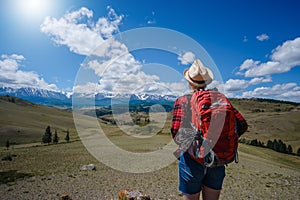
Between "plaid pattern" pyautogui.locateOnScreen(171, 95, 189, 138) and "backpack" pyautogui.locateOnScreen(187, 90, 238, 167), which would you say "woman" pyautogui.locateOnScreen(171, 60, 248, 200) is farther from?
"backpack" pyautogui.locateOnScreen(187, 90, 238, 167)

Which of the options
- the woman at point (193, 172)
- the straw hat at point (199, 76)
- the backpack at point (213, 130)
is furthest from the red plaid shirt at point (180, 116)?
the straw hat at point (199, 76)

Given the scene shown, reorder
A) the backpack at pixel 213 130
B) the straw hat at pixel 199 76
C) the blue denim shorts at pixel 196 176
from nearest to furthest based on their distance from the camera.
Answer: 1. the backpack at pixel 213 130
2. the blue denim shorts at pixel 196 176
3. the straw hat at pixel 199 76

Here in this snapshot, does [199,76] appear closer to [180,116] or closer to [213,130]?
[180,116]

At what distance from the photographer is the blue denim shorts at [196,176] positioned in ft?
9.09

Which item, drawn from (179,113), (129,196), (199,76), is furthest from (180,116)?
(129,196)

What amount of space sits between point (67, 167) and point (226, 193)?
1549 centimetres

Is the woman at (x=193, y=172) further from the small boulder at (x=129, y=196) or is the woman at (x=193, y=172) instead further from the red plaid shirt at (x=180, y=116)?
the small boulder at (x=129, y=196)

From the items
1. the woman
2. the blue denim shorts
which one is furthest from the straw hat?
the blue denim shorts

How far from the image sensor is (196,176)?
276cm

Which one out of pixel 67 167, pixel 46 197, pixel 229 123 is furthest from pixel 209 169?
pixel 67 167

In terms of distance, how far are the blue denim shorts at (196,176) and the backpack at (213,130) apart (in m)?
0.15

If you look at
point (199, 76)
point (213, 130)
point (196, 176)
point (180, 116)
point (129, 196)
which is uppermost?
point (199, 76)

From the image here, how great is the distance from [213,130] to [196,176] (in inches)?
27.7

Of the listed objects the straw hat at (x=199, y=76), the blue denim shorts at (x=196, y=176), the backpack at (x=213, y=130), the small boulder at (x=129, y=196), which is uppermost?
the straw hat at (x=199, y=76)
